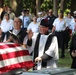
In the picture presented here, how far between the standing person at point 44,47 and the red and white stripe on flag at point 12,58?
0.90 meters

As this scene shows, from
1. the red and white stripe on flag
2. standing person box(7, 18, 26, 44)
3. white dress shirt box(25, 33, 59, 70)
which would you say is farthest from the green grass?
the red and white stripe on flag

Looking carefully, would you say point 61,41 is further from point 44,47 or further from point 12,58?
point 12,58

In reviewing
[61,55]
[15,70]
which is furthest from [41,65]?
[61,55]

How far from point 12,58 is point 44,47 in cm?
148

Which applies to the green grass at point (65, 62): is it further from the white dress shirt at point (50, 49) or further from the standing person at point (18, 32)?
the white dress shirt at point (50, 49)

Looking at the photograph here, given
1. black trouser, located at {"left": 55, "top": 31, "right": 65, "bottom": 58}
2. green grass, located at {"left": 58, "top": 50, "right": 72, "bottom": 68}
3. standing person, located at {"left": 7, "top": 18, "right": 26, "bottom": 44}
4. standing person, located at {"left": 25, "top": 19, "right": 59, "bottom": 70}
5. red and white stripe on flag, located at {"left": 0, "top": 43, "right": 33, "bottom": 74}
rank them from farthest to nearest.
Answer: black trouser, located at {"left": 55, "top": 31, "right": 65, "bottom": 58}
green grass, located at {"left": 58, "top": 50, "right": 72, "bottom": 68}
standing person, located at {"left": 7, "top": 18, "right": 26, "bottom": 44}
standing person, located at {"left": 25, "top": 19, "right": 59, "bottom": 70}
red and white stripe on flag, located at {"left": 0, "top": 43, "right": 33, "bottom": 74}

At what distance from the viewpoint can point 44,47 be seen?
7.62m

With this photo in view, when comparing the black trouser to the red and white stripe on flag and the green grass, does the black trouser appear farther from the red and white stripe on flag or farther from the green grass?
the red and white stripe on flag

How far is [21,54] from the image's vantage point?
6.52m

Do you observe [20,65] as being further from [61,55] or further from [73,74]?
[61,55]

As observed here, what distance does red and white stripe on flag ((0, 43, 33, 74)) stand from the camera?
6043mm

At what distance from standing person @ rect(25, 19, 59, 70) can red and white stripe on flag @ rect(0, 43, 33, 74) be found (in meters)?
0.90

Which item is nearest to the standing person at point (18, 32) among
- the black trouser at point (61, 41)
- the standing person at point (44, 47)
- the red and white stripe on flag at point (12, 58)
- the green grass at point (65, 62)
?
the standing person at point (44, 47)

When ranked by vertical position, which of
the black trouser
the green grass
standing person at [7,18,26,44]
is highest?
standing person at [7,18,26,44]
